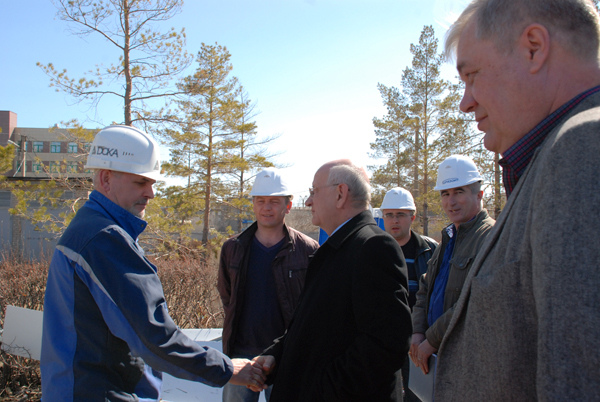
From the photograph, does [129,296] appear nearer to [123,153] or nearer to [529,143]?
[123,153]

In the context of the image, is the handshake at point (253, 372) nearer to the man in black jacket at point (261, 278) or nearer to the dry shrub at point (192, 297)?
the man in black jacket at point (261, 278)

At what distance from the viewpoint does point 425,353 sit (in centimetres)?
254

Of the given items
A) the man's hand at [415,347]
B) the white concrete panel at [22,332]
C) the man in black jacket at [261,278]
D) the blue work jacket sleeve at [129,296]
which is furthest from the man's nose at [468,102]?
the white concrete panel at [22,332]

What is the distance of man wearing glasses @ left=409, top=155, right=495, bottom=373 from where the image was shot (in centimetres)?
258

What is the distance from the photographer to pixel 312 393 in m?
1.76

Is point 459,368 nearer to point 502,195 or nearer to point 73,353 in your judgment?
point 73,353

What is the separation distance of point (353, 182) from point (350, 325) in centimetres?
84

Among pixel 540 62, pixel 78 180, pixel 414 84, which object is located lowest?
pixel 540 62

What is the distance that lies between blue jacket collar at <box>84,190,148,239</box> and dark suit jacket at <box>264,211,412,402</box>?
3.29ft

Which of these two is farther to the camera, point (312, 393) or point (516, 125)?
point (312, 393)

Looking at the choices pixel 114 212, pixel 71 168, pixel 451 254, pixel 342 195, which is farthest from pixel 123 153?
pixel 71 168

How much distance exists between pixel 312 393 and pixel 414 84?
26366 mm

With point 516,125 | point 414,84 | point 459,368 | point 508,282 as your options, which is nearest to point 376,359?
point 459,368

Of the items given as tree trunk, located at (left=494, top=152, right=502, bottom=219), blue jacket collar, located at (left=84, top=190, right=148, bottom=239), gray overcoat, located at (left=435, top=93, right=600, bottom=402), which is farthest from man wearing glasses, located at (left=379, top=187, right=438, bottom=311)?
tree trunk, located at (left=494, top=152, right=502, bottom=219)
